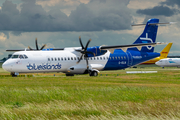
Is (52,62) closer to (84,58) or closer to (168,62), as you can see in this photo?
(84,58)

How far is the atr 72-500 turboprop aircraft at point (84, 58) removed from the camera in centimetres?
3969

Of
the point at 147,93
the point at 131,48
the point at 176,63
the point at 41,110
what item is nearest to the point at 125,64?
the point at 131,48

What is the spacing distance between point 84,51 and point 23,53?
9.65m

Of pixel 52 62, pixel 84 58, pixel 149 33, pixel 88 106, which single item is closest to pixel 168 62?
pixel 149 33

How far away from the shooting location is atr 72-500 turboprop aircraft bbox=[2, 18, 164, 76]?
130 feet

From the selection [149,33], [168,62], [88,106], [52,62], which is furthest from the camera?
[168,62]

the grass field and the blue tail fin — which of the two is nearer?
the grass field

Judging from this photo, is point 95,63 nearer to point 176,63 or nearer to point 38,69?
point 38,69

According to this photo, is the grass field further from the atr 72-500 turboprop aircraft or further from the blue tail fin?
the blue tail fin

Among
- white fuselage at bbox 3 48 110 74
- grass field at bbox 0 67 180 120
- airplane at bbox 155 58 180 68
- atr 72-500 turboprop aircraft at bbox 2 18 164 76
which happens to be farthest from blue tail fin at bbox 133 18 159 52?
airplane at bbox 155 58 180 68

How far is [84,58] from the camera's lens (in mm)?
44906

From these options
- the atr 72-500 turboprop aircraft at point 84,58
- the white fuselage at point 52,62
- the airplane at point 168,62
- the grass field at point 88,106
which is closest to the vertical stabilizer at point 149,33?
the atr 72-500 turboprop aircraft at point 84,58

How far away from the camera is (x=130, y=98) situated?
57.2 feet

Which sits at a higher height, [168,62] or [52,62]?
[52,62]
